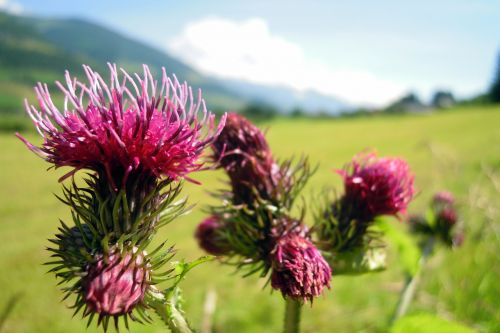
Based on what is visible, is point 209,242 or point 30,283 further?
point 30,283

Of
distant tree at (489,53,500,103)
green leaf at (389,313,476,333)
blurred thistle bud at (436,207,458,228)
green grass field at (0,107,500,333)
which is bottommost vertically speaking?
green grass field at (0,107,500,333)

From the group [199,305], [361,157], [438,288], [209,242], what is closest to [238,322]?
[199,305]

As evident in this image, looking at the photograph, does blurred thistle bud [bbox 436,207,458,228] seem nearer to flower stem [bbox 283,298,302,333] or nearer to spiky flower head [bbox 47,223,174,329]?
flower stem [bbox 283,298,302,333]

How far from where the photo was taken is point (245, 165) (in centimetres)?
280

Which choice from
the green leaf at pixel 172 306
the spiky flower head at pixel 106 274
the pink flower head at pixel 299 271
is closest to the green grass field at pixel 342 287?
the pink flower head at pixel 299 271

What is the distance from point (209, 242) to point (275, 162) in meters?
0.66

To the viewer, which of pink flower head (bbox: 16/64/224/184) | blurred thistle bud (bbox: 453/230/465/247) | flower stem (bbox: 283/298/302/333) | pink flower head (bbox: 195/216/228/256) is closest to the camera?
pink flower head (bbox: 16/64/224/184)

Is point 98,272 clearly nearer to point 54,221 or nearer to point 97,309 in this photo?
point 97,309

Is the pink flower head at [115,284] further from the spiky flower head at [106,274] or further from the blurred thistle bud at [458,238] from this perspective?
the blurred thistle bud at [458,238]

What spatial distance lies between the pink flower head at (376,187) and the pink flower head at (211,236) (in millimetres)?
815

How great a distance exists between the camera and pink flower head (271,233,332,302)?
2055 millimetres

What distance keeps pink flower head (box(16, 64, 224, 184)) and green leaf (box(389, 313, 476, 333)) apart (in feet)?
4.16

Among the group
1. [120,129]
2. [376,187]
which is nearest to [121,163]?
[120,129]

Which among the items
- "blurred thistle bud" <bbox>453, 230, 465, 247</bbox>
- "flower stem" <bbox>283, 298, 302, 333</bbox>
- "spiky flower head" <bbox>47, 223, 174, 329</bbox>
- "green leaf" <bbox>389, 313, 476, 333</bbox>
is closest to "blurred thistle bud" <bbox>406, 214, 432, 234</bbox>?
"blurred thistle bud" <bbox>453, 230, 465, 247</bbox>
